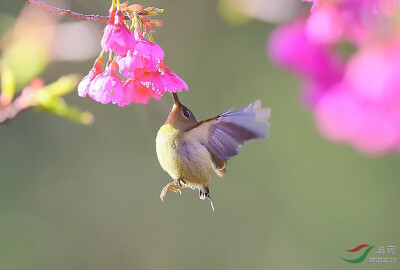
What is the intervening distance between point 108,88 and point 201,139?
44 cm

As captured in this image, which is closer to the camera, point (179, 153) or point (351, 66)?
point (351, 66)

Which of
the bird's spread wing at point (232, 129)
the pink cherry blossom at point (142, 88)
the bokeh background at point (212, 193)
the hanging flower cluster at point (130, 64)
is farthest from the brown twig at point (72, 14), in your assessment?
the bokeh background at point (212, 193)

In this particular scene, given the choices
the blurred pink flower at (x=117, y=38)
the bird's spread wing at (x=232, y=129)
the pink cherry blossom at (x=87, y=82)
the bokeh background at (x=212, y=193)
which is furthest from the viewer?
the bokeh background at (x=212, y=193)

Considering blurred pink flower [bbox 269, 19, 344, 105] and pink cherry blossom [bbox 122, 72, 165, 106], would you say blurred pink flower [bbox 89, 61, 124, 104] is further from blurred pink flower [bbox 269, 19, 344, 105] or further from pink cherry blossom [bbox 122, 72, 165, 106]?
blurred pink flower [bbox 269, 19, 344, 105]

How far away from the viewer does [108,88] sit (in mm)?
904

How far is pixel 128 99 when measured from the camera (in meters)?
0.94

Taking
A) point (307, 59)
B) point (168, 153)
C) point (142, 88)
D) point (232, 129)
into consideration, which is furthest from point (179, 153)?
point (307, 59)

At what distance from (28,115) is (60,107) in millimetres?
2904

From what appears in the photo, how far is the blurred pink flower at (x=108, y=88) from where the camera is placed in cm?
90

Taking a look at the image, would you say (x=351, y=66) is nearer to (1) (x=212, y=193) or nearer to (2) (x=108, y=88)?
(2) (x=108, y=88)

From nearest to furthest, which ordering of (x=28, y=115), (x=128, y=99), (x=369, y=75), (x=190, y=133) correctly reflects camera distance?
(x=369, y=75)
(x=128, y=99)
(x=190, y=133)
(x=28, y=115)

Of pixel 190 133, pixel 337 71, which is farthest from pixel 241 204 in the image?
pixel 337 71

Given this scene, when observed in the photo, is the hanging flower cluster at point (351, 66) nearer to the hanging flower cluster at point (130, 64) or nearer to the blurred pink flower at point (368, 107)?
the blurred pink flower at point (368, 107)

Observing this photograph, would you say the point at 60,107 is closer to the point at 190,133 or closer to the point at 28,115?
the point at 190,133
